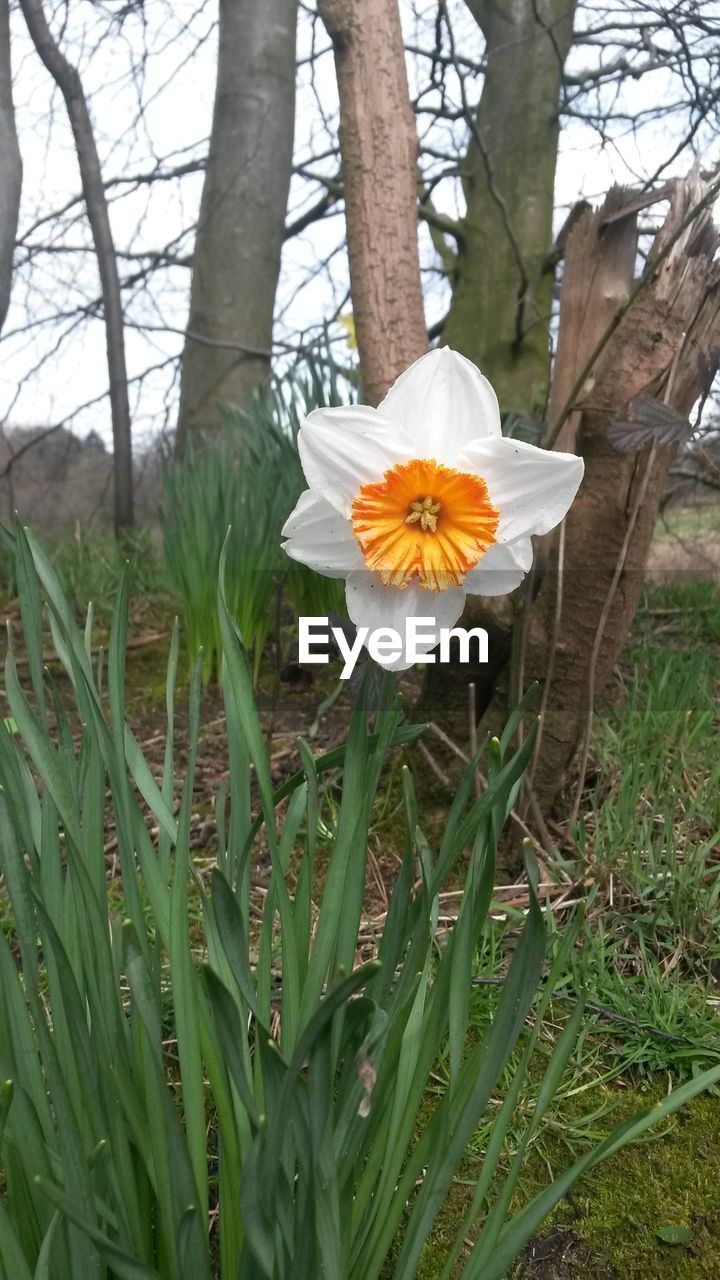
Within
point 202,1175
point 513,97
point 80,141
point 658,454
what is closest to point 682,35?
point 513,97

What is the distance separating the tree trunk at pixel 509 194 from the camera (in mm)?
2904

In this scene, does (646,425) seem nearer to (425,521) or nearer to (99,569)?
(425,521)

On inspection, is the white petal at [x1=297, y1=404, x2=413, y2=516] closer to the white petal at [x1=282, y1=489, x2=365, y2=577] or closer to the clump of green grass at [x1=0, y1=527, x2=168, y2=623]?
the white petal at [x1=282, y1=489, x2=365, y2=577]

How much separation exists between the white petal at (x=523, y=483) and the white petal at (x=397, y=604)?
0.16ft

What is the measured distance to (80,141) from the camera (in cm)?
299

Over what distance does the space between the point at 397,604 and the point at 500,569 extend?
65 mm

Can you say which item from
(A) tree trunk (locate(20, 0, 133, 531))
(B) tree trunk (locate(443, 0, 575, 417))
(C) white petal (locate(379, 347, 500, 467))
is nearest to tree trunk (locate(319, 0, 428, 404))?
(C) white petal (locate(379, 347, 500, 467))

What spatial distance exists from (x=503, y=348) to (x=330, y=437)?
2.59 metres

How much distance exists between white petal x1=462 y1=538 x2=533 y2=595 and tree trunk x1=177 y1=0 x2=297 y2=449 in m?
2.73

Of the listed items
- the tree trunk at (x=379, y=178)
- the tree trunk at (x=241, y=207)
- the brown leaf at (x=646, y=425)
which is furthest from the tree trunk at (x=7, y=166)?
the brown leaf at (x=646, y=425)

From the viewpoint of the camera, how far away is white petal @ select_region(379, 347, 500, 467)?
513 mm

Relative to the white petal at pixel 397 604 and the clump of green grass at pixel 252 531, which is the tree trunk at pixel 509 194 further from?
the white petal at pixel 397 604

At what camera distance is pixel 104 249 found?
3066mm

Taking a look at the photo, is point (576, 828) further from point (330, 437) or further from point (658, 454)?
point (330, 437)
